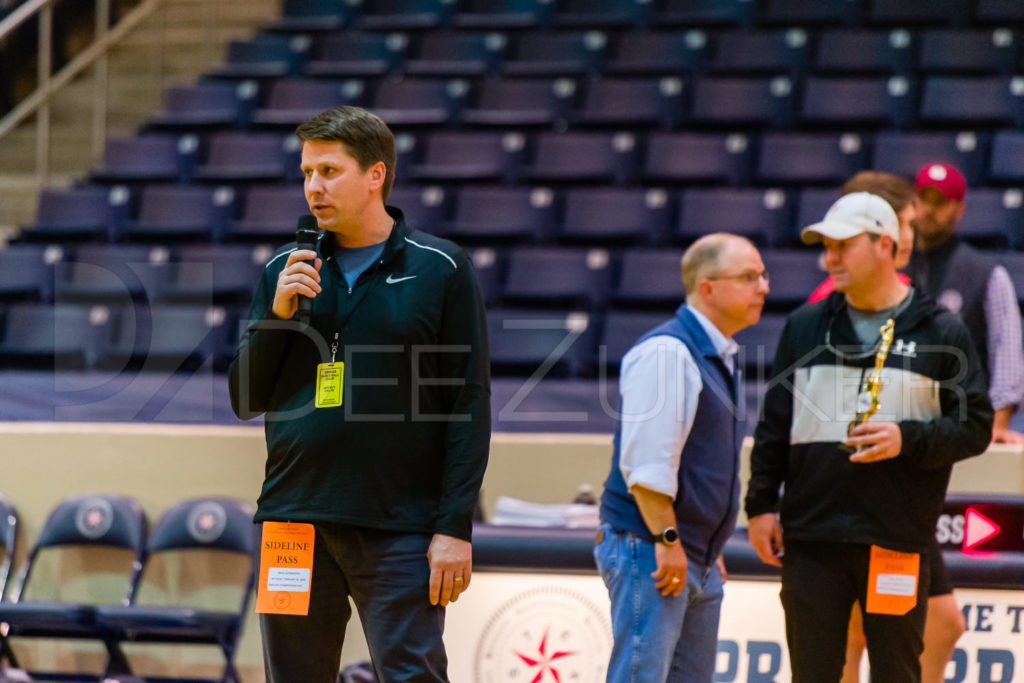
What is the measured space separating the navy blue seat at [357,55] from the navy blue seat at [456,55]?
0.43ft

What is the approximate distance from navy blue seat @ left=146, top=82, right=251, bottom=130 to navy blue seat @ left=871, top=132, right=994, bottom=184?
415 centimetres

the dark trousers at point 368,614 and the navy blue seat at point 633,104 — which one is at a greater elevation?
the navy blue seat at point 633,104

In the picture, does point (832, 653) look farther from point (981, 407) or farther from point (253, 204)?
point (253, 204)

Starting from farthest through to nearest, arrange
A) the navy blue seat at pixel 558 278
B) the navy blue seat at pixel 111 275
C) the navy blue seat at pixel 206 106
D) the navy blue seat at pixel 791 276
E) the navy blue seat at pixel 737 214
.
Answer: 1. the navy blue seat at pixel 206 106
2. the navy blue seat at pixel 111 275
3. the navy blue seat at pixel 737 214
4. the navy blue seat at pixel 558 278
5. the navy blue seat at pixel 791 276

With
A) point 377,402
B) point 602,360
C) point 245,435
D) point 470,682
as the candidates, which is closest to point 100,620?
point 245,435

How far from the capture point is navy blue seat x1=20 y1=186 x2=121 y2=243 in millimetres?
7098

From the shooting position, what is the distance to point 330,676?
2338mm

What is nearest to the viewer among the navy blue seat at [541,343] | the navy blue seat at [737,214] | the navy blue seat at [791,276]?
the navy blue seat at [541,343]

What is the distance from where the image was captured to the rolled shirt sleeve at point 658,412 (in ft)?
9.20

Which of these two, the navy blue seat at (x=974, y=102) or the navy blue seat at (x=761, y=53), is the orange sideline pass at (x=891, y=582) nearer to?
the navy blue seat at (x=974, y=102)

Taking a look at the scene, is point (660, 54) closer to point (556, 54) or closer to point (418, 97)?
point (556, 54)

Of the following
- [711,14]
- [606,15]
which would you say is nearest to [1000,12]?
[711,14]

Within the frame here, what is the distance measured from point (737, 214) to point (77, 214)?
4.00 m

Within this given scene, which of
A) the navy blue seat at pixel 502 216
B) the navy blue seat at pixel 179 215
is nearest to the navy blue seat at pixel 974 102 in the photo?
the navy blue seat at pixel 502 216
